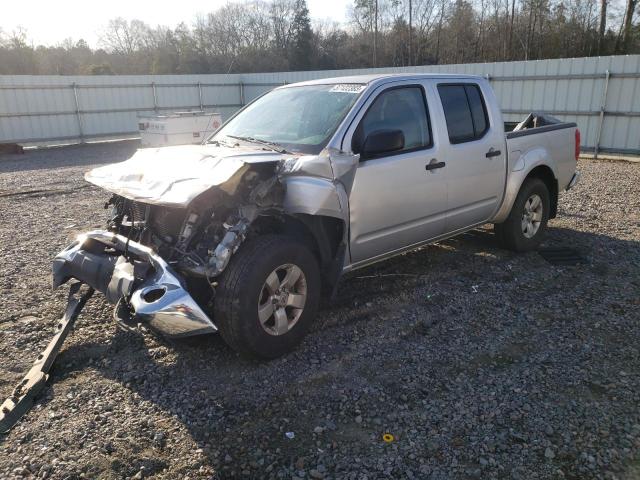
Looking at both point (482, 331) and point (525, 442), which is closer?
point (525, 442)

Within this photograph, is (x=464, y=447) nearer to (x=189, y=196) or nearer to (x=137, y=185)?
(x=189, y=196)

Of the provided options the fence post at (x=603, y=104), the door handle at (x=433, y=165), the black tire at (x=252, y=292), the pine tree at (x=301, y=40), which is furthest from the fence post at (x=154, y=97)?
the pine tree at (x=301, y=40)

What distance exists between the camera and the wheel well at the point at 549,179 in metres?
5.94

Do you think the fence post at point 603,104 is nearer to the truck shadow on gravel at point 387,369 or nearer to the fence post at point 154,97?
the truck shadow on gravel at point 387,369

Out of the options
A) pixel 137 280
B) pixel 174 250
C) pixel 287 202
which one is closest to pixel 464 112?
pixel 287 202

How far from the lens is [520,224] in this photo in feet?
19.1

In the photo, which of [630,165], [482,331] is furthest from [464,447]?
[630,165]

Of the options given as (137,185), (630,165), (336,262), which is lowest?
(630,165)

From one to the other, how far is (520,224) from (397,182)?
91.0 inches

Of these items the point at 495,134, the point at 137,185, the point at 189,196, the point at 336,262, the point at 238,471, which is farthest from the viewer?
the point at 495,134

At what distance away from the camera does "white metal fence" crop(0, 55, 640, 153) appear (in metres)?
13.4

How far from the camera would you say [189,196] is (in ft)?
10.3

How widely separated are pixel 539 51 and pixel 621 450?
37.6 meters

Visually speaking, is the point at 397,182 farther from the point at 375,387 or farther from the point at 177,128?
the point at 177,128
